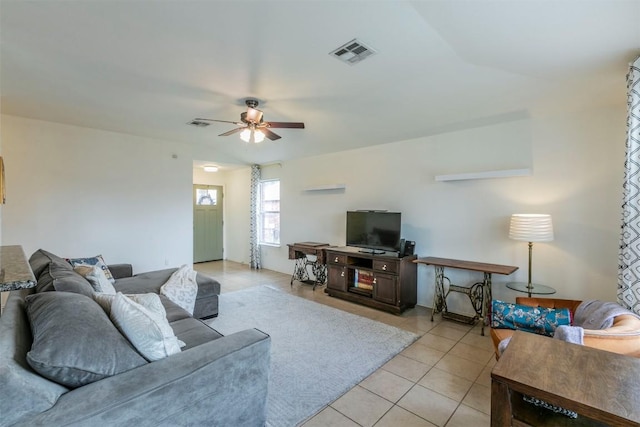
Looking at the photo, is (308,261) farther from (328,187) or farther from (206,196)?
(206,196)

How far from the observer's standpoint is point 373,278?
419 centimetres

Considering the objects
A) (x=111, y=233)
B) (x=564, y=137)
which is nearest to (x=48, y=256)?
(x=111, y=233)

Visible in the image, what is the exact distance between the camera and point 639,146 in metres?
2.13

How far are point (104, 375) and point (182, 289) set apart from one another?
2.23 metres

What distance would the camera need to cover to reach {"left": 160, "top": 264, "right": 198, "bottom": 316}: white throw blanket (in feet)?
10.6

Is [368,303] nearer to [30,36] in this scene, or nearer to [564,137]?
[564,137]

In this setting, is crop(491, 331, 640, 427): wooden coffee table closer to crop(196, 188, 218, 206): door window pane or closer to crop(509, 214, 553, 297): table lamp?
crop(509, 214, 553, 297): table lamp

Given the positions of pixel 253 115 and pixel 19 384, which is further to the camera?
pixel 253 115

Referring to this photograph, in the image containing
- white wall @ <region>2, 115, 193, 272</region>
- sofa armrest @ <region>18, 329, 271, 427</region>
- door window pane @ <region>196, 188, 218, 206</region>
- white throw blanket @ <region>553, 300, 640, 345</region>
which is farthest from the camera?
door window pane @ <region>196, 188, 218, 206</region>

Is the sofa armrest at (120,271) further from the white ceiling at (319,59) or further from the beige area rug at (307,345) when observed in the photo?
the white ceiling at (319,59)

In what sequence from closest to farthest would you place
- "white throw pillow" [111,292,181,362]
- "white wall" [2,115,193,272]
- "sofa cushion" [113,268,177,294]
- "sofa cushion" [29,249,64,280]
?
"white throw pillow" [111,292,181,362]
"sofa cushion" [29,249,64,280]
"sofa cushion" [113,268,177,294]
"white wall" [2,115,193,272]

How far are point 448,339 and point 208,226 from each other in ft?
21.4

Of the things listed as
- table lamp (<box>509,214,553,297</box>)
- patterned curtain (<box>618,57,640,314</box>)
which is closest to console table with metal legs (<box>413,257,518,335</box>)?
table lamp (<box>509,214,553,297</box>)

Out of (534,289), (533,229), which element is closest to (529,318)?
(534,289)
